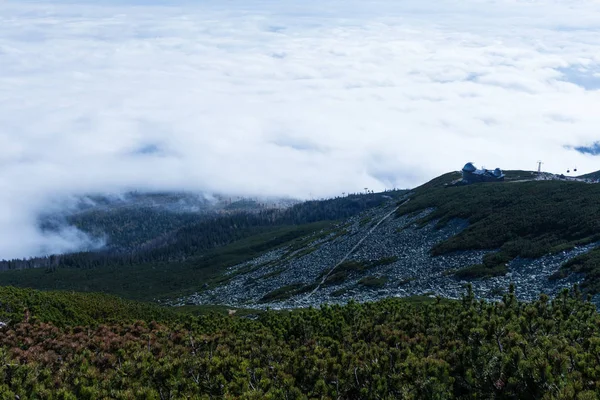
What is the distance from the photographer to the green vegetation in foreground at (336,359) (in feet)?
71.3

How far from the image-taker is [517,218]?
107m

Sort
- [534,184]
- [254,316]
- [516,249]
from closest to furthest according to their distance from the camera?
[254,316] → [516,249] → [534,184]

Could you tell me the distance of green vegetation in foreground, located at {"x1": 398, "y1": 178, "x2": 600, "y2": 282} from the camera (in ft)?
287

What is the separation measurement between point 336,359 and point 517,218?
296 ft

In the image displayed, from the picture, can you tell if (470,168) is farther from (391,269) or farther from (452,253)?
(391,269)

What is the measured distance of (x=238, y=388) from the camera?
23.8 meters

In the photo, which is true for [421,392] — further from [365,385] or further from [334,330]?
[334,330]

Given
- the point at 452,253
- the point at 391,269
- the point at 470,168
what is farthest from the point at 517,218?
the point at 470,168

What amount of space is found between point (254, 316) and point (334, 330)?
45.3 metres

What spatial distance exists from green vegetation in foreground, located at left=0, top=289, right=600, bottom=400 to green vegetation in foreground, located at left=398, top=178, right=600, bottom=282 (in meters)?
43.9

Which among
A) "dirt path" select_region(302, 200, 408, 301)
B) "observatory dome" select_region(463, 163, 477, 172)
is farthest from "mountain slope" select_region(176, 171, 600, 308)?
"observatory dome" select_region(463, 163, 477, 172)

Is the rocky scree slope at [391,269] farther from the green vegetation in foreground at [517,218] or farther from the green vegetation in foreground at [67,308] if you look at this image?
the green vegetation in foreground at [67,308]

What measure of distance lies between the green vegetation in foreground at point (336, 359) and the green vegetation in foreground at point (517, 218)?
43852mm

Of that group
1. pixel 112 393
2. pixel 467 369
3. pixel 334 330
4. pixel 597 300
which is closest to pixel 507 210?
pixel 597 300
